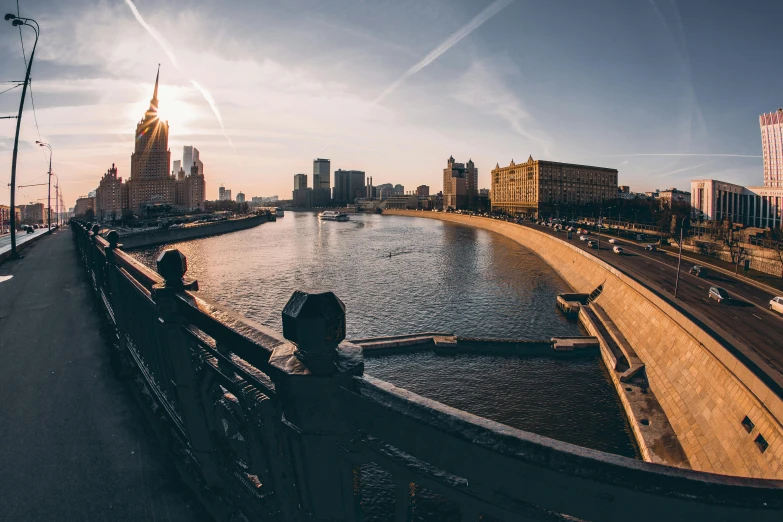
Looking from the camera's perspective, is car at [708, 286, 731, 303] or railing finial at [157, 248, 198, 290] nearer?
railing finial at [157, 248, 198, 290]

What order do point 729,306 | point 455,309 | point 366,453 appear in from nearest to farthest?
point 366,453 → point 729,306 → point 455,309

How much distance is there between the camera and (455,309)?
124ft

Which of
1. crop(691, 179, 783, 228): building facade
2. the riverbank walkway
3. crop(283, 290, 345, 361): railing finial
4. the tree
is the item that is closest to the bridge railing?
crop(283, 290, 345, 361): railing finial

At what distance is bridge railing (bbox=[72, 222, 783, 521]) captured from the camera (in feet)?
6.10

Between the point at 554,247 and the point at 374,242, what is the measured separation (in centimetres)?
3890

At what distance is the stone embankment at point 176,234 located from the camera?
75.1m

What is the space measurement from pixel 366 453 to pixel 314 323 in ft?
2.82

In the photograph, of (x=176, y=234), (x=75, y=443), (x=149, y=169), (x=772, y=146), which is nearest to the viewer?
(x=75, y=443)

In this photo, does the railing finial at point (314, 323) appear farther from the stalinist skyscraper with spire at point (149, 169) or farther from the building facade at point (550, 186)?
the stalinist skyscraper with spire at point (149, 169)

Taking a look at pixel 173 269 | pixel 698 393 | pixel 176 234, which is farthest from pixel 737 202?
pixel 173 269

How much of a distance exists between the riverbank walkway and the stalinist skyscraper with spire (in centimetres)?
19852

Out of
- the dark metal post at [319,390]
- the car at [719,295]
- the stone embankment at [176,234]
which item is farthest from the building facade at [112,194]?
the dark metal post at [319,390]

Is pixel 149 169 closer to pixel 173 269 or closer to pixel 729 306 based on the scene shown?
pixel 729 306

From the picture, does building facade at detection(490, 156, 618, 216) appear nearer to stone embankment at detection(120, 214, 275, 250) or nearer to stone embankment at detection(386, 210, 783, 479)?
stone embankment at detection(120, 214, 275, 250)
